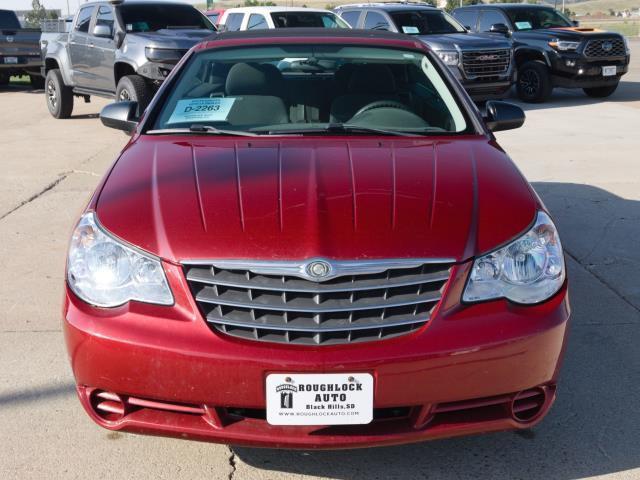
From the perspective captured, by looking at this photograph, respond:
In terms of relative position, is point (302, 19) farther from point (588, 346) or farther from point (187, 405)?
point (187, 405)

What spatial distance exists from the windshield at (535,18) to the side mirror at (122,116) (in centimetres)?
1224

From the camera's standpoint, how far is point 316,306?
259 cm

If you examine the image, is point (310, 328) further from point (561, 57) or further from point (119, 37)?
point (561, 57)

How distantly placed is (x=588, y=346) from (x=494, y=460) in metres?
1.22

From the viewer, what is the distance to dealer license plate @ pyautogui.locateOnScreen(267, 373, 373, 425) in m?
2.53

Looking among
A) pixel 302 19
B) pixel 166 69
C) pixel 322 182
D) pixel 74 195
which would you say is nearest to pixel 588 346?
pixel 322 182

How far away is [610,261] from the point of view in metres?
5.36

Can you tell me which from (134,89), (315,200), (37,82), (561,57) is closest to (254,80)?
(315,200)

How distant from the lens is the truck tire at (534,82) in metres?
14.5

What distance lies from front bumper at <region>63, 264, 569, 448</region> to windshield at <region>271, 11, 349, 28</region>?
1149 cm

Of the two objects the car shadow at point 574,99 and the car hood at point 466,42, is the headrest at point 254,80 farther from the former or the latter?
the car shadow at point 574,99

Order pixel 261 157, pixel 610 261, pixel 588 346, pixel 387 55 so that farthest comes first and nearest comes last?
pixel 610 261 → pixel 387 55 → pixel 588 346 → pixel 261 157

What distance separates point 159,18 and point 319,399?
35.3 ft

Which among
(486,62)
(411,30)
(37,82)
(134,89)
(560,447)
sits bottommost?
(37,82)
